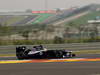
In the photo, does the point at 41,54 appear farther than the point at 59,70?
Yes

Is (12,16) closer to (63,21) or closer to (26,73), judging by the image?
(63,21)

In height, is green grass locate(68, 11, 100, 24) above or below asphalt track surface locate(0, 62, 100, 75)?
above

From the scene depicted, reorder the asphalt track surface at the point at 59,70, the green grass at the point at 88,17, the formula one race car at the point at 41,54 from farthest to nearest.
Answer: the green grass at the point at 88,17 → the formula one race car at the point at 41,54 → the asphalt track surface at the point at 59,70

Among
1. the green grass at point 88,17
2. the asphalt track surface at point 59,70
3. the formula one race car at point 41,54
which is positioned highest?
the green grass at point 88,17

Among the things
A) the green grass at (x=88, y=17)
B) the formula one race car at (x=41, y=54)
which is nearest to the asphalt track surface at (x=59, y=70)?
the formula one race car at (x=41, y=54)

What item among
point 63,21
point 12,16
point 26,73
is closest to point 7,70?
point 26,73

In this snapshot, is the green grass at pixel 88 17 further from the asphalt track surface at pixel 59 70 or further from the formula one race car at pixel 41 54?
the asphalt track surface at pixel 59 70

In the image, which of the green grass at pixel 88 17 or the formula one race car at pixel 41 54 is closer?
the formula one race car at pixel 41 54

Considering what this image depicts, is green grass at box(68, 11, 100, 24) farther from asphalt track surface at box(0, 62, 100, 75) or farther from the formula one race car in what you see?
asphalt track surface at box(0, 62, 100, 75)

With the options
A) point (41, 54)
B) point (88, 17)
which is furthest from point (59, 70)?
point (88, 17)

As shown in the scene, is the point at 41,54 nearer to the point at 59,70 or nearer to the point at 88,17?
the point at 59,70

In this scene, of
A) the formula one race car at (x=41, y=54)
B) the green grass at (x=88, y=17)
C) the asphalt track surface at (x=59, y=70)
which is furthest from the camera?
the green grass at (x=88, y=17)

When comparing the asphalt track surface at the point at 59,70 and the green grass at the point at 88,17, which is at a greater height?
the green grass at the point at 88,17

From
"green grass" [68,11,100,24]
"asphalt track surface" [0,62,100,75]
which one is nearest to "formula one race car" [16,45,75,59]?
"asphalt track surface" [0,62,100,75]
